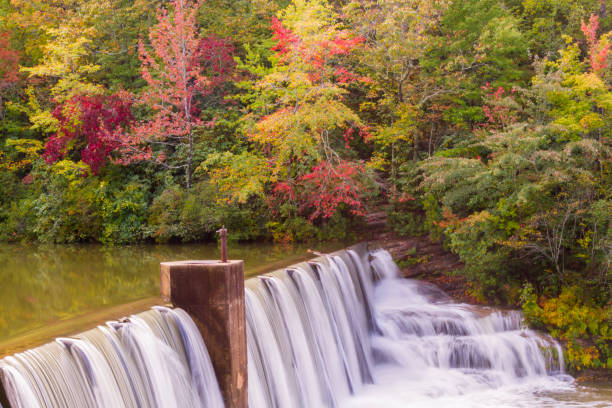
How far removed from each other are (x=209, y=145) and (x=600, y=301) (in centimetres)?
1399

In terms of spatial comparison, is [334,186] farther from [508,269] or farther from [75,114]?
[75,114]


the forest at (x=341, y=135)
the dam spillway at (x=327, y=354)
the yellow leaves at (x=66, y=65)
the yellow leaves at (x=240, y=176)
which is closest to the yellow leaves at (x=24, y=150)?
the forest at (x=341, y=135)

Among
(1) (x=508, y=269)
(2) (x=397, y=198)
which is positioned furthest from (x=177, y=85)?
(1) (x=508, y=269)

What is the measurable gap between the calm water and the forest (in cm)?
162

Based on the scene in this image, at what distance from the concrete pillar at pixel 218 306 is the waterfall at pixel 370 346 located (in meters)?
0.96

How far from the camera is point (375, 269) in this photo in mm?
15383

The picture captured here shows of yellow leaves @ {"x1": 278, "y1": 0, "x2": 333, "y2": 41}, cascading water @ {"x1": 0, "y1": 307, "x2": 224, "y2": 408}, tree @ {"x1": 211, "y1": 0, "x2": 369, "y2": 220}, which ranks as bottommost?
cascading water @ {"x1": 0, "y1": 307, "x2": 224, "y2": 408}

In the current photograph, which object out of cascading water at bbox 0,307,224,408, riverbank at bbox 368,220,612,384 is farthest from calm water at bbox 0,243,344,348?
riverbank at bbox 368,220,612,384

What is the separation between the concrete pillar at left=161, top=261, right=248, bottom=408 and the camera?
7.34m

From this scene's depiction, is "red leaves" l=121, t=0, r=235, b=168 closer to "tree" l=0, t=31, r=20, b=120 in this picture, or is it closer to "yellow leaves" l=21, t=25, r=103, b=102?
"yellow leaves" l=21, t=25, r=103, b=102

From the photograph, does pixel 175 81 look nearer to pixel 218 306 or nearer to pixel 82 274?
pixel 82 274

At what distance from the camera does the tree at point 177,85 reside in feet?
62.0

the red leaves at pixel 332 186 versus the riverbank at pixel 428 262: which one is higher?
the red leaves at pixel 332 186

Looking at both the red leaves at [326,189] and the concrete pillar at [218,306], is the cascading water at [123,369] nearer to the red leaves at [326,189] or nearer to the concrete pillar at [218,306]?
the concrete pillar at [218,306]
